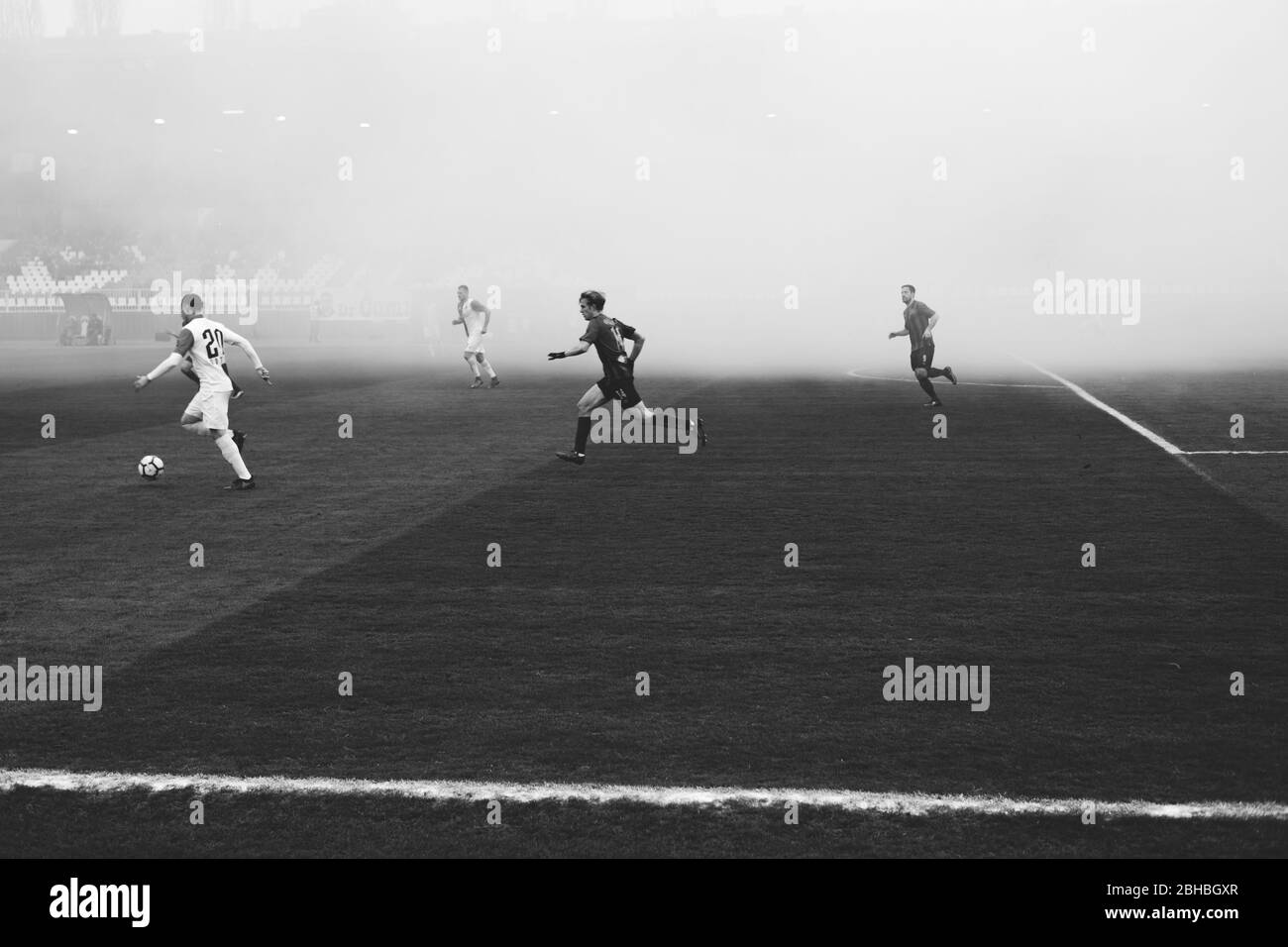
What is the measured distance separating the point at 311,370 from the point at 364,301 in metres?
32.0

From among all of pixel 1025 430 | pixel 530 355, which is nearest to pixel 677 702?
pixel 1025 430

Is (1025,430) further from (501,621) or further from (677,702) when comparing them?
(677,702)

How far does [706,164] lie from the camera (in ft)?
227

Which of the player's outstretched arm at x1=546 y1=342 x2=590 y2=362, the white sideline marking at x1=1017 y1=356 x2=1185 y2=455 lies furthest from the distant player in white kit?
the player's outstretched arm at x1=546 y1=342 x2=590 y2=362

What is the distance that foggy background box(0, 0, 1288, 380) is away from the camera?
58.6 metres

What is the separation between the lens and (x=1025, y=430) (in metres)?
20.2

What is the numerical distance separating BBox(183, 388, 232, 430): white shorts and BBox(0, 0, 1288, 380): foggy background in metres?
38.4

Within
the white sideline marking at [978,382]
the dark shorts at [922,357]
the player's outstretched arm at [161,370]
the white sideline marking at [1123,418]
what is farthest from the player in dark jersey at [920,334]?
the player's outstretched arm at [161,370]

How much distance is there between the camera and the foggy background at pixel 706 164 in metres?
58.6

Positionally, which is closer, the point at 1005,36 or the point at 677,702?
Result: the point at 677,702

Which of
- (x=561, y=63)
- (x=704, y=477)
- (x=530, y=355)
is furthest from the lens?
(x=561, y=63)

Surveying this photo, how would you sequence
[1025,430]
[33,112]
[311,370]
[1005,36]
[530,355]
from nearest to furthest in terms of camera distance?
1. [1025,430]
2. [311,370]
3. [530,355]
4. [33,112]
5. [1005,36]

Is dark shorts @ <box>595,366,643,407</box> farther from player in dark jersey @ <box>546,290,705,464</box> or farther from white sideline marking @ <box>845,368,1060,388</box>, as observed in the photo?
white sideline marking @ <box>845,368,1060,388</box>

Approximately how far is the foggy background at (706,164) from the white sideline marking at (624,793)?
Answer: 1871 inches
